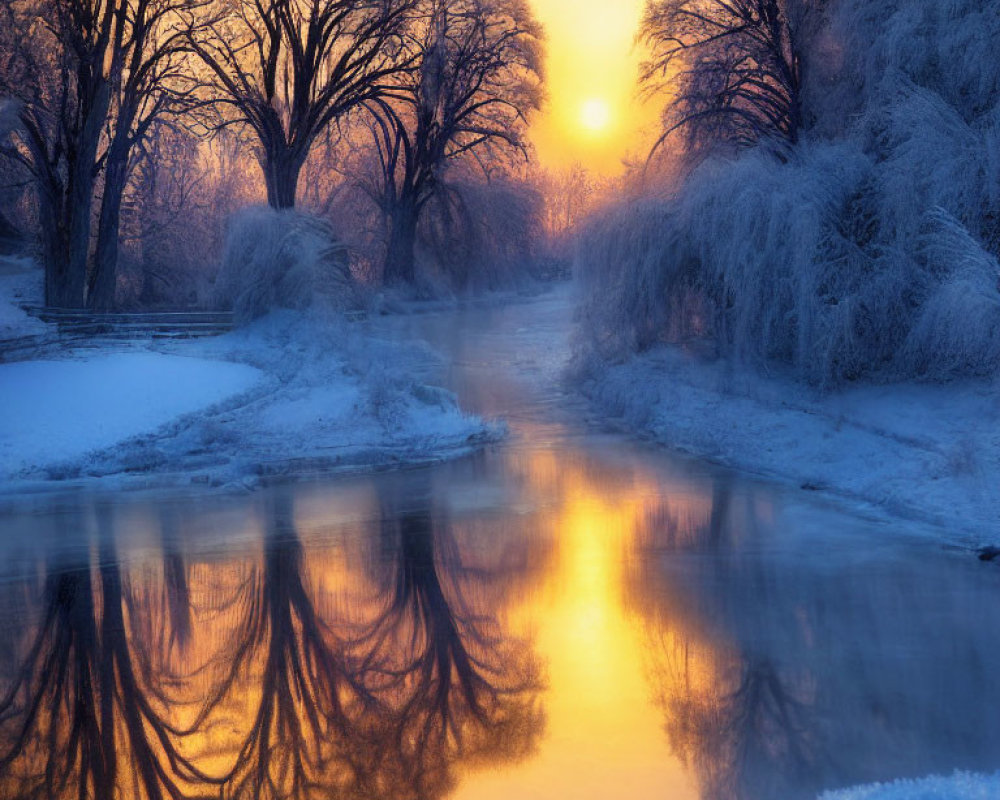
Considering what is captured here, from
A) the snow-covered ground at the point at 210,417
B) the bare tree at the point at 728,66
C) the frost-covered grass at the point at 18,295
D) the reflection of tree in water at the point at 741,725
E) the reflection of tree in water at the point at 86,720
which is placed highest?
the bare tree at the point at 728,66

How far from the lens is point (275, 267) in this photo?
21734 millimetres

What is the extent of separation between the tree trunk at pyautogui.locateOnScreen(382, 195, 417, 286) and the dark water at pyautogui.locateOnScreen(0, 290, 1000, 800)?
29.8 meters

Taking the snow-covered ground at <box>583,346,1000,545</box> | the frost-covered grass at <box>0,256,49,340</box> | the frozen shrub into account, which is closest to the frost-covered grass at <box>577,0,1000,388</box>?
the snow-covered ground at <box>583,346,1000,545</box>

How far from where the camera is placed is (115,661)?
22.7ft

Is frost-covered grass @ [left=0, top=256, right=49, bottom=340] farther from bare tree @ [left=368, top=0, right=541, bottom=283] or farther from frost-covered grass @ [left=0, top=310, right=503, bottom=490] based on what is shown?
bare tree @ [left=368, top=0, right=541, bottom=283]

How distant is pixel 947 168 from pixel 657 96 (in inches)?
399

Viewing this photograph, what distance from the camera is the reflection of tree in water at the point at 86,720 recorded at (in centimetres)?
535

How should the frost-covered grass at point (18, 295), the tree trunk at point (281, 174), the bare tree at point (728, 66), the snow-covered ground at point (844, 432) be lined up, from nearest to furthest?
the snow-covered ground at point (844, 432) < the frost-covered grass at point (18, 295) < the bare tree at point (728, 66) < the tree trunk at point (281, 174)

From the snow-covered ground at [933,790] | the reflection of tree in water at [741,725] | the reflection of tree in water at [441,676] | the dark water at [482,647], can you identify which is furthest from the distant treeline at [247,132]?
the snow-covered ground at [933,790]

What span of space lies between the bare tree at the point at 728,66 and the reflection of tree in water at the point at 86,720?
52.1ft

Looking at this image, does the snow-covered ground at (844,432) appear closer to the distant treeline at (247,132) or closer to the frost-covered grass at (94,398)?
the frost-covered grass at (94,398)

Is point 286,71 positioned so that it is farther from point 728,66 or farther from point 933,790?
point 933,790

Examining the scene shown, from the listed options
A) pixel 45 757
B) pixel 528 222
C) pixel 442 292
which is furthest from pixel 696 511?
pixel 528 222

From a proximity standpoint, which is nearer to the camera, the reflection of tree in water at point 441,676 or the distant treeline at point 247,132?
the reflection of tree in water at point 441,676
